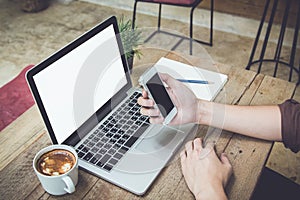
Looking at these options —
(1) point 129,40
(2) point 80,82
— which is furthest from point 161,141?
(1) point 129,40

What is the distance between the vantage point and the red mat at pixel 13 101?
1818 millimetres

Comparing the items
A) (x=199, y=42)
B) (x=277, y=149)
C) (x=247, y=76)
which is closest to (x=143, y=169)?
(x=247, y=76)

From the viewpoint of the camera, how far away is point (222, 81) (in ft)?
4.00

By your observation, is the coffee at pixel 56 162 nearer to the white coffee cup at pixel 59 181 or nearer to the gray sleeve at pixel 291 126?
the white coffee cup at pixel 59 181

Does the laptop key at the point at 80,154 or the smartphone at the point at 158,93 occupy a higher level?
the smartphone at the point at 158,93

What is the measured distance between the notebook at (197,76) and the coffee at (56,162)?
47 centimetres

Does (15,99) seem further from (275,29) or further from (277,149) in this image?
(275,29)

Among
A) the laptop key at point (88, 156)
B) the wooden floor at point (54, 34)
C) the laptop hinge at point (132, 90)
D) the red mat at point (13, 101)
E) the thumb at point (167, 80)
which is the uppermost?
the thumb at point (167, 80)

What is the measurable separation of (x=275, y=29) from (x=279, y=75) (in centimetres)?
51

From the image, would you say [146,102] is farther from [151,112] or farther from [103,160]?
[103,160]

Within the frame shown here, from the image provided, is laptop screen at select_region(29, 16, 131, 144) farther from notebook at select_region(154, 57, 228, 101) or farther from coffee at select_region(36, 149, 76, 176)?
notebook at select_region(154, 57, 228, 101)

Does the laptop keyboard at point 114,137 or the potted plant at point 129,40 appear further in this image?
the potted plant at point 129,40

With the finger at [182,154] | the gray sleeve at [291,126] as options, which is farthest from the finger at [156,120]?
the gray sleeve at [291,126]

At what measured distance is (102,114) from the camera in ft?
3.45
